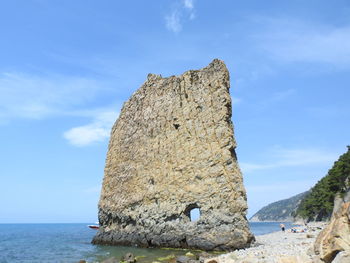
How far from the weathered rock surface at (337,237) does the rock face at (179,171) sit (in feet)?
58.4

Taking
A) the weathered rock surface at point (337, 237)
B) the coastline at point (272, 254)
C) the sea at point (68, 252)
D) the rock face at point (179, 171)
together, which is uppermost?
the rock face at point (179, 171)

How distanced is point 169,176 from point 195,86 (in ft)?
31.5

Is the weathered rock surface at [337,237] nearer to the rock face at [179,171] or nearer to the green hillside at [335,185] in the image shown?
the rock face at [179,171]

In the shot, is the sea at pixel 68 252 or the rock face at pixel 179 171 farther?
the rock face at pixel 179 171

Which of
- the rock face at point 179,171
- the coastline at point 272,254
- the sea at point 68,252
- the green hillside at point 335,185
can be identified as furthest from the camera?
the green hillside at point 335,185

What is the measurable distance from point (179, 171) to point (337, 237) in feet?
78.5

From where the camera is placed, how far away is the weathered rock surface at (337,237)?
8.65 m

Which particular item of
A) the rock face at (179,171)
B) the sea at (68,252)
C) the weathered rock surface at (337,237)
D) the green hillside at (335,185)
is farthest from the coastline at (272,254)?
the green hillside at (335,185)

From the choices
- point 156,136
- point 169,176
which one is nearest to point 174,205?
point 169,176

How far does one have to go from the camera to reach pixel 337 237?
29.2 ft

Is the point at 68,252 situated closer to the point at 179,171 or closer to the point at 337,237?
the point at 179,171

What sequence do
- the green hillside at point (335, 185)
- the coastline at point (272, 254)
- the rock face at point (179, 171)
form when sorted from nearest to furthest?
1. the coastline at point (272, 254)
2. the rock face at point (179, 171)
3. the green hillside at point (335, 185)

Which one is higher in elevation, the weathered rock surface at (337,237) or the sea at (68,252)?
the weathered rock surface at (337,237)

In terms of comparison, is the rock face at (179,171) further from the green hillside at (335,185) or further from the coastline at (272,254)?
the green hillside at (335,185)
